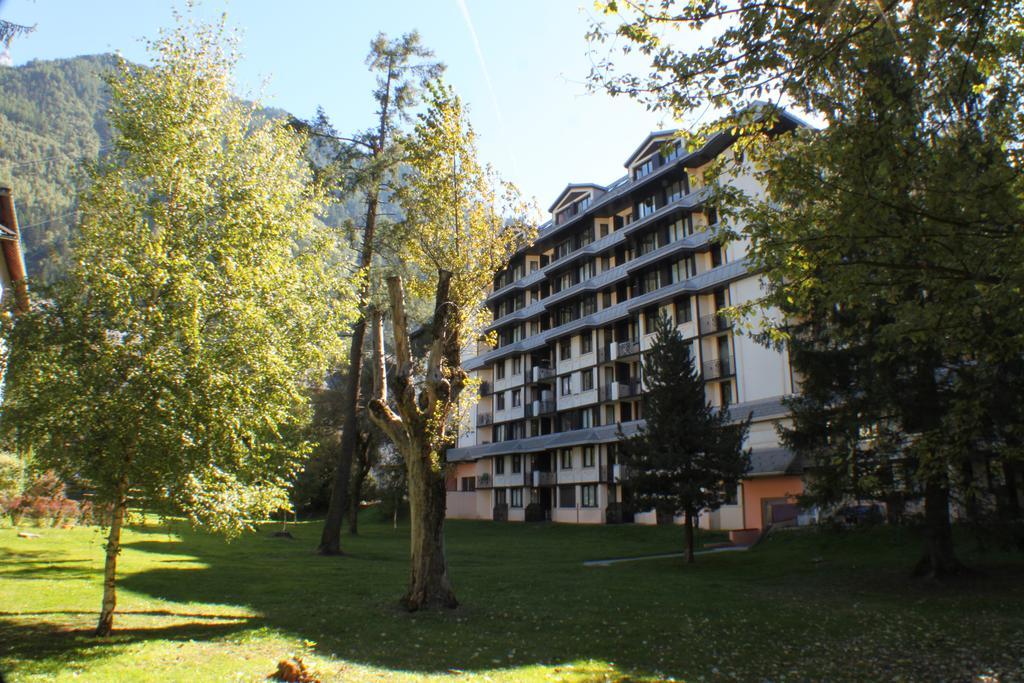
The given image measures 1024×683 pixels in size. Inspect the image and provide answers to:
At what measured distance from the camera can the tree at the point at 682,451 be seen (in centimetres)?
2656

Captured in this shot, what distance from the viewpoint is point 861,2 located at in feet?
28.1

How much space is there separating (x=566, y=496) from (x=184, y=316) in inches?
1798

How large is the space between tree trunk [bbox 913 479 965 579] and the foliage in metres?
16.4

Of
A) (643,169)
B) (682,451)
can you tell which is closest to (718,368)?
(682,451)

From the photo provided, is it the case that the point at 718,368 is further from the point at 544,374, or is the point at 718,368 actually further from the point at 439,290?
the point at 439,290

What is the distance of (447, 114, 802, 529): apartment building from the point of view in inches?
1596

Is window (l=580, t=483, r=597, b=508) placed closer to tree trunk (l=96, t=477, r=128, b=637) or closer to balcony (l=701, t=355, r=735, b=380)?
balcony (l=701, t=355, r=735, b=380)

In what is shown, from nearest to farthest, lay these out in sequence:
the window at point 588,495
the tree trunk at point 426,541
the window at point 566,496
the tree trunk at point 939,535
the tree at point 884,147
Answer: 1. the tree at point 884,147
2. the tree trunk at point 426,541
3. the tree trunk at point 939,535
4. the window at point 588,495
5. the window at point 566,496

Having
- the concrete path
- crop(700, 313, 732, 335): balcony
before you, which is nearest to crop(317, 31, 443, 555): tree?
the concrete path

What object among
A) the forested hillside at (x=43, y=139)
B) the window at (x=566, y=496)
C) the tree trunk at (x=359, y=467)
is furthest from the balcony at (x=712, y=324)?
the forested hillside at (x=43, y=139)

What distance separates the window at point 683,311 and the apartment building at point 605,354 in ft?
0.26

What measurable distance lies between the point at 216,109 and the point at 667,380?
64.3 feet

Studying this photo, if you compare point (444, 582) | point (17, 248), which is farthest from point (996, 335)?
point (17, 248)

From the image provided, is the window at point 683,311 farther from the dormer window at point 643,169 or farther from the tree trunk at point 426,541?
the tree trunk at point 426,541
